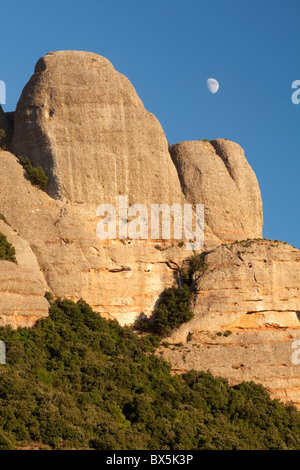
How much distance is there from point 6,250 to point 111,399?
344 inches

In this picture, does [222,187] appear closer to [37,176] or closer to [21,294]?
[37,176]

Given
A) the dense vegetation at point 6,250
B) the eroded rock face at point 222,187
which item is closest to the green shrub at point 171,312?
the eroded rock face at point 222,187

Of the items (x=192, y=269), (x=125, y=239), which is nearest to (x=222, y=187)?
(x=192, y=269)

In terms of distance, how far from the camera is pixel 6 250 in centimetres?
3903

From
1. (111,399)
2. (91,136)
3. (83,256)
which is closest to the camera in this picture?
(111,399)

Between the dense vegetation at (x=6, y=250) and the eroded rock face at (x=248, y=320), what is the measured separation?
8.35 metres

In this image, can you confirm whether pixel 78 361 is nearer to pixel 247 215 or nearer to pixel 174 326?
pixel 174 326

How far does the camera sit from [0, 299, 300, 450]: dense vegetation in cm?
3091

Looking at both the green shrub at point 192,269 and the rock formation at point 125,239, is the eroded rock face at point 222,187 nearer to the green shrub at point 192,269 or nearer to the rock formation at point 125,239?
the rock formation at point 125,239

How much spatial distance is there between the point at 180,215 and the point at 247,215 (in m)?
4.25

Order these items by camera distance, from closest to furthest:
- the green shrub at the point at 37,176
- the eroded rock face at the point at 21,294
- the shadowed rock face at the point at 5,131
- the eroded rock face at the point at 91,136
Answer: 1. the eroded rock face at the point at 21,294
2. the green shrub at the point at 37,176
3. the eroded rock face at the point at 91,136
4. the shadowed rock face at the point at 5,131

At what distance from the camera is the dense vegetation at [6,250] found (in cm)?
3856

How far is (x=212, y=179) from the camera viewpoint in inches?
1815

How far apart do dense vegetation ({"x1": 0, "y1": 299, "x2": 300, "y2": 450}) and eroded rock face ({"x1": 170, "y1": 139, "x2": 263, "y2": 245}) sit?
8.42m
